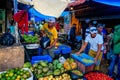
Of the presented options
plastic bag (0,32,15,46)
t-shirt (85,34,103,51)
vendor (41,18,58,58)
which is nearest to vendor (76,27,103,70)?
t-shirt (85,34,103,51)

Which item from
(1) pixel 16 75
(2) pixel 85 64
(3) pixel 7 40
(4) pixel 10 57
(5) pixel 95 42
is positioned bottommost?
(1) pixel 16 75

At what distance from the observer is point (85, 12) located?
40.9 ft

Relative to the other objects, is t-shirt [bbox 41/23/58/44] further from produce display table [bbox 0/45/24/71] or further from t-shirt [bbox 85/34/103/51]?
produce display table [bbox 0/45/24/71]

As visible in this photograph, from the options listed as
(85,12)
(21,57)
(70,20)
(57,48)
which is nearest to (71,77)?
(21,57)

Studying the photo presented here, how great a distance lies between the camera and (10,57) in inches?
184

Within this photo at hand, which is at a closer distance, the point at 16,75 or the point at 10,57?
the point at 16,75

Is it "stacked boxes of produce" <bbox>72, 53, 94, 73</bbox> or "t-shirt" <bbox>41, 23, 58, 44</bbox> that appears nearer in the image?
"stacked boxes of produce" <bbox>72, 53, 94, 73</bbox>

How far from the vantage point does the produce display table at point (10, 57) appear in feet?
15.0

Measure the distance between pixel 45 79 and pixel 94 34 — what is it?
2.54m

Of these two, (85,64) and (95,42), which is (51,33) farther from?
(85,64)

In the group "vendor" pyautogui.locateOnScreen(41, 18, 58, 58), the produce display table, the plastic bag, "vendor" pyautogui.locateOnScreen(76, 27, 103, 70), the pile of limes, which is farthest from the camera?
"vendor" pyautogui.locateOnScreen(41, 18, 58, 58)

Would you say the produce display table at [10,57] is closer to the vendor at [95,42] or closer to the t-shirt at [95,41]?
the vendor at [95,42]

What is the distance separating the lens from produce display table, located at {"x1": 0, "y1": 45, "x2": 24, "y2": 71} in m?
4.58

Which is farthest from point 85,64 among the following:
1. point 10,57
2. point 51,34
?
point 51,34
